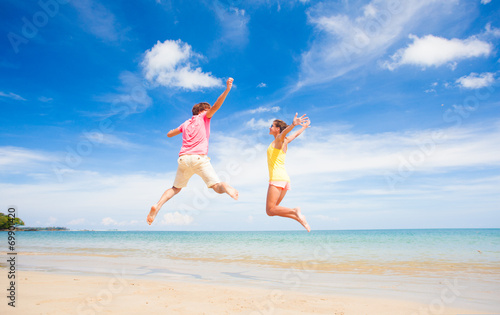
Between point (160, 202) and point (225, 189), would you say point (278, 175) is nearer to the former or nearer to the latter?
point (225, 189)

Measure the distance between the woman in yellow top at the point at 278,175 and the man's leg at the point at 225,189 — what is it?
3.72 feet

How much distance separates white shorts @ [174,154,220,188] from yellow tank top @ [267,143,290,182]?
121 centimetres

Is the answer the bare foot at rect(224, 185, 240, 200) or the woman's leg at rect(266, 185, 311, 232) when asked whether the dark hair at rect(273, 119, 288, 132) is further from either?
the bare foot at rect(224, 185, 240, 200)

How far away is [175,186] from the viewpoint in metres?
5.23

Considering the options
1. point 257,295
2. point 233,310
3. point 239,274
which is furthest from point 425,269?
point 233,310

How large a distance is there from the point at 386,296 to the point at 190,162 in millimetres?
5220

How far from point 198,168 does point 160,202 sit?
0.81 metres

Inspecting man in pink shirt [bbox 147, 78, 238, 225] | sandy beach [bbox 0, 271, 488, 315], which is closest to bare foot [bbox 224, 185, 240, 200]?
man in pink shirt [bbox 147, 78, 238, 225]

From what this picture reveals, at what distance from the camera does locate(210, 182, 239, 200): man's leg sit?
477 cm

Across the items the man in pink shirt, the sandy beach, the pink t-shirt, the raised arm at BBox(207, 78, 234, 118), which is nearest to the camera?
the raised arm at BBox(207, 78, 234, 118)

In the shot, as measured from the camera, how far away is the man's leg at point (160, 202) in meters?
4.97

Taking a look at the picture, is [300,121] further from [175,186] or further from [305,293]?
[305,293]

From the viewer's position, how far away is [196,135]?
16.8 ft

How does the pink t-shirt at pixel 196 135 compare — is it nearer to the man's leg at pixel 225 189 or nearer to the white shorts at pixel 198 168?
the white shorts at pixel 198 168
